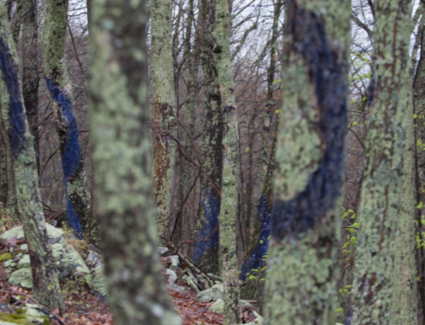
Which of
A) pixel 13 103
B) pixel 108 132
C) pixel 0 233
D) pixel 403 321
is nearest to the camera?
pixel 108 132

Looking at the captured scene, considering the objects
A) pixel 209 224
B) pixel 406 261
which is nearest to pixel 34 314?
pixel 406 261

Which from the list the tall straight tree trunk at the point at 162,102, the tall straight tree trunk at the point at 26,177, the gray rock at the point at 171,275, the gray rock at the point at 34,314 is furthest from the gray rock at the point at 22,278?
the tall straight tree trunk at the point at 162,102

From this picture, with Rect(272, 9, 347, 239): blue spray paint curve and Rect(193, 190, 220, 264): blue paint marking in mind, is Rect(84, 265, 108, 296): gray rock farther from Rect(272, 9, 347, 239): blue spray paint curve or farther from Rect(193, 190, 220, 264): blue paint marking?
Rect(193, 190, 220, 264): blue paint marking

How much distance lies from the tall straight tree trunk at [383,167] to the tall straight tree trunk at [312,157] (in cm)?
136

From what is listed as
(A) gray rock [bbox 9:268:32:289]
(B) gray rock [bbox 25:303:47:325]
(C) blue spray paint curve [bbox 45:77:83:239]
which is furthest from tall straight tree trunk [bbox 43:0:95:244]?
(B) gray rock [bbox 25:303:47:325]

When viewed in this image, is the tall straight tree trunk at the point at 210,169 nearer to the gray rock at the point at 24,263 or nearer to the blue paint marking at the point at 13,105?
the gray rock at the point at 24,263

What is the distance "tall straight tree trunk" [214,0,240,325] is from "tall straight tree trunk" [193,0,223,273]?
403 centimetres

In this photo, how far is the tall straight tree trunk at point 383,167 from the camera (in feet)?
11.4

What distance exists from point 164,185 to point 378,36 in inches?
219

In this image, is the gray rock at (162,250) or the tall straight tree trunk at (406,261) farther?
the gray rock at (162,250)

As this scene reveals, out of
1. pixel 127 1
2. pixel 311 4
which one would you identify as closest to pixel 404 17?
pixel 311 4

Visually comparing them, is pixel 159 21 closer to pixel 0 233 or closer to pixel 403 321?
pixel 0 233

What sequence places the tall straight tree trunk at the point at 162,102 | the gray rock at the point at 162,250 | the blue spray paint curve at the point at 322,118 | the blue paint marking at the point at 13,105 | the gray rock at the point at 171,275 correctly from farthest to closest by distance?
the tall straight tree trunk at the point at 162,102
the gray rock at the point at 162,250
the gray rock at the point at 171,275
the blue paint marking at the point at 13,105
the blue spray paint curve at the point at 322,118

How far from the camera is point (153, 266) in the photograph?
1.86 meters
